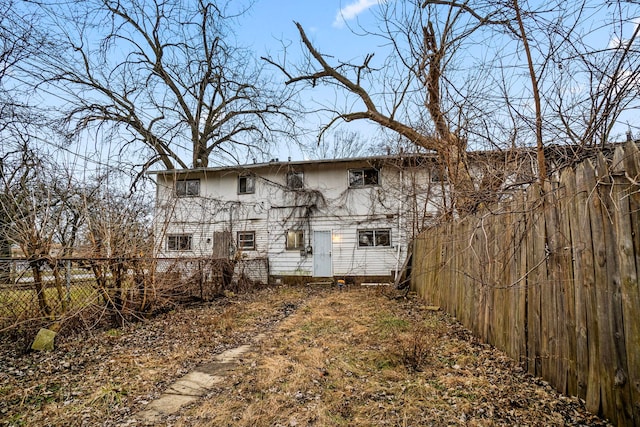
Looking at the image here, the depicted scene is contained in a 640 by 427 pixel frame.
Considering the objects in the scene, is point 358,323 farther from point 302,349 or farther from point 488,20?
point 488,20

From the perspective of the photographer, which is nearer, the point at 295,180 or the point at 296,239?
→ the point at 296,239

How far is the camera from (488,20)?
163 inches

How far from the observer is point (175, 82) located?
50.7ft

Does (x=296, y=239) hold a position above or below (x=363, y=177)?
below

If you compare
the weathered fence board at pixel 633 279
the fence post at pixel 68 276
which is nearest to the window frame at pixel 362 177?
the fence post at pixel 68 276

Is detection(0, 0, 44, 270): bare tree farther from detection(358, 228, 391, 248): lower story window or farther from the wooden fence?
detection(358, 228, 391, 248): lower story window

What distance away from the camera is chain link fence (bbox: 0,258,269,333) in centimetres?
472

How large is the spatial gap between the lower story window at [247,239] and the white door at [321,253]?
2641 mm

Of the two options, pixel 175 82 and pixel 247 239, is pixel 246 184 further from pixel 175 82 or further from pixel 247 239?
pixel 175 82

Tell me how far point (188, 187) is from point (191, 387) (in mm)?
12629

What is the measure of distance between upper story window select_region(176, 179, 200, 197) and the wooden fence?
1303cm

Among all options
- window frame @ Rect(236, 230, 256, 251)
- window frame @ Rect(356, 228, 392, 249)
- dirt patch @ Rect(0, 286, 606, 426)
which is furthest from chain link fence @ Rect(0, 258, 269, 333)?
window frame @ Rect(356, 228, 392, 249)

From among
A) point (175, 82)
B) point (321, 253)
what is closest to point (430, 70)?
point (321, 253)

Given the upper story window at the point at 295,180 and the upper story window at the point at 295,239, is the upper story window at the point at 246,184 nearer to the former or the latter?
the upper story window at the point at 295,180
